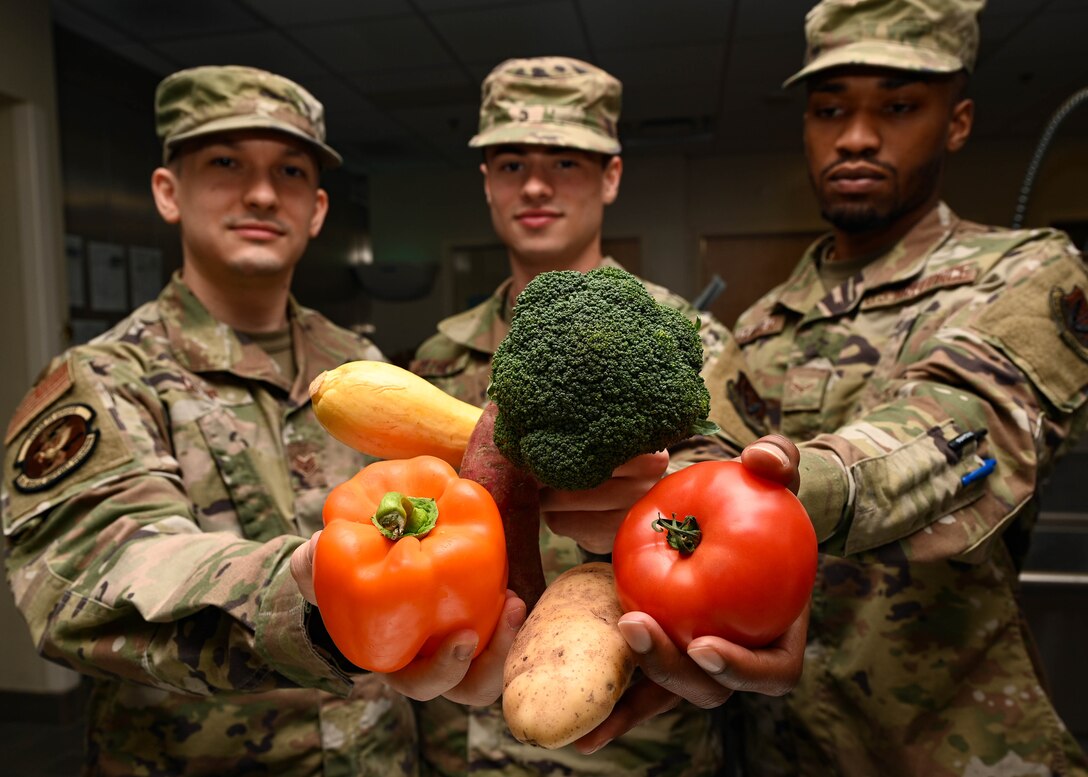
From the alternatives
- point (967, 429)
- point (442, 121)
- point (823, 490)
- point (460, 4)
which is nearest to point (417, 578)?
point (823, 490)

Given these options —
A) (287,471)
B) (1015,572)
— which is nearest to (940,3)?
(1015,572)

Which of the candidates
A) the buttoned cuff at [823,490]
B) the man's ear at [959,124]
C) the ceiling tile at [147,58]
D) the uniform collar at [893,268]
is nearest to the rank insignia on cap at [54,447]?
the buttoned cuff at [823,490]

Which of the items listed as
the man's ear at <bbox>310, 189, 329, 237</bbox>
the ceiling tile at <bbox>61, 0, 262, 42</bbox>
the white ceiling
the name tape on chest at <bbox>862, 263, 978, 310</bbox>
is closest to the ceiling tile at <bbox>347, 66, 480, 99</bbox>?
the white ceiling

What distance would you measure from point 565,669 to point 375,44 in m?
3.38

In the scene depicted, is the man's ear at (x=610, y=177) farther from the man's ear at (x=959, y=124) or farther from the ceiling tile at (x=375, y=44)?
the ceiling tile at (x=375, y=44)

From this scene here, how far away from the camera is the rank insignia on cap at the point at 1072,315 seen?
1108mm

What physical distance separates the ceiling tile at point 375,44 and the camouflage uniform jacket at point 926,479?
237 centimetres

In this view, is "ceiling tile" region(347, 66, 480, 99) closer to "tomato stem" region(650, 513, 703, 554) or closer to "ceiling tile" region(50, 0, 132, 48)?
"ceiling tile" region(50, 0, 132, 48)

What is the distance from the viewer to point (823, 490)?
0.77 meters

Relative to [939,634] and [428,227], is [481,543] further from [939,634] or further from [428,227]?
[428,227]

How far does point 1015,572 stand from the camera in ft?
4.30

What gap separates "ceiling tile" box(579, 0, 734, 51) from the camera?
→ 3.05m

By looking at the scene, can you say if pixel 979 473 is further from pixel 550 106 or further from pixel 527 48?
pixel 527 48

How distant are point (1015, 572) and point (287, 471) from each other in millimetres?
1331
